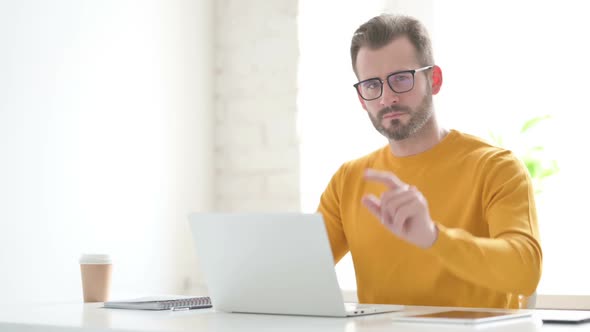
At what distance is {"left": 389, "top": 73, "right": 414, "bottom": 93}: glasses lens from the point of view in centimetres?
211

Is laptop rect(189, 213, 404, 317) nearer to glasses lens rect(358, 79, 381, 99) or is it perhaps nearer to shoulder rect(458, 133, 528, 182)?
shoulder rect(458, 133, 528, 182)

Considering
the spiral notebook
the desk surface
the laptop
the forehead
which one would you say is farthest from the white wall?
→ the forehead

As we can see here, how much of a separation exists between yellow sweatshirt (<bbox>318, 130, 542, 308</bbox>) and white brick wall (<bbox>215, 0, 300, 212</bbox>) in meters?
0.78

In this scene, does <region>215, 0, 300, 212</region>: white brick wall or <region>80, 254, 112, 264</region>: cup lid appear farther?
<region>215, 0, 300, 212</region>: white brick wall

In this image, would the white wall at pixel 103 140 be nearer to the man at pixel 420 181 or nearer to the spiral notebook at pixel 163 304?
the spiral notebook at pixel 163 304

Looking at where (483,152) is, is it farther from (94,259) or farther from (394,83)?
(94,259)

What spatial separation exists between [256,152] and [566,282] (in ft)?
3.71

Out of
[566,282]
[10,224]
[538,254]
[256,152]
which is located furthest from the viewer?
[256,152]

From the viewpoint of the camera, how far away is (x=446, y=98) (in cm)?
321

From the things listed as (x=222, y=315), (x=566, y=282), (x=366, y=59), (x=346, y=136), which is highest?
(x=366, y=59)

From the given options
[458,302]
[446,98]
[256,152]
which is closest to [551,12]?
[446,98]

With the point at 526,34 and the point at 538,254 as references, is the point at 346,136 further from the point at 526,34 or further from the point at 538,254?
the point at 538,254

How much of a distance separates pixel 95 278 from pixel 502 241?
91 cm

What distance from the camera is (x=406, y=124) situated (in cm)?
212
